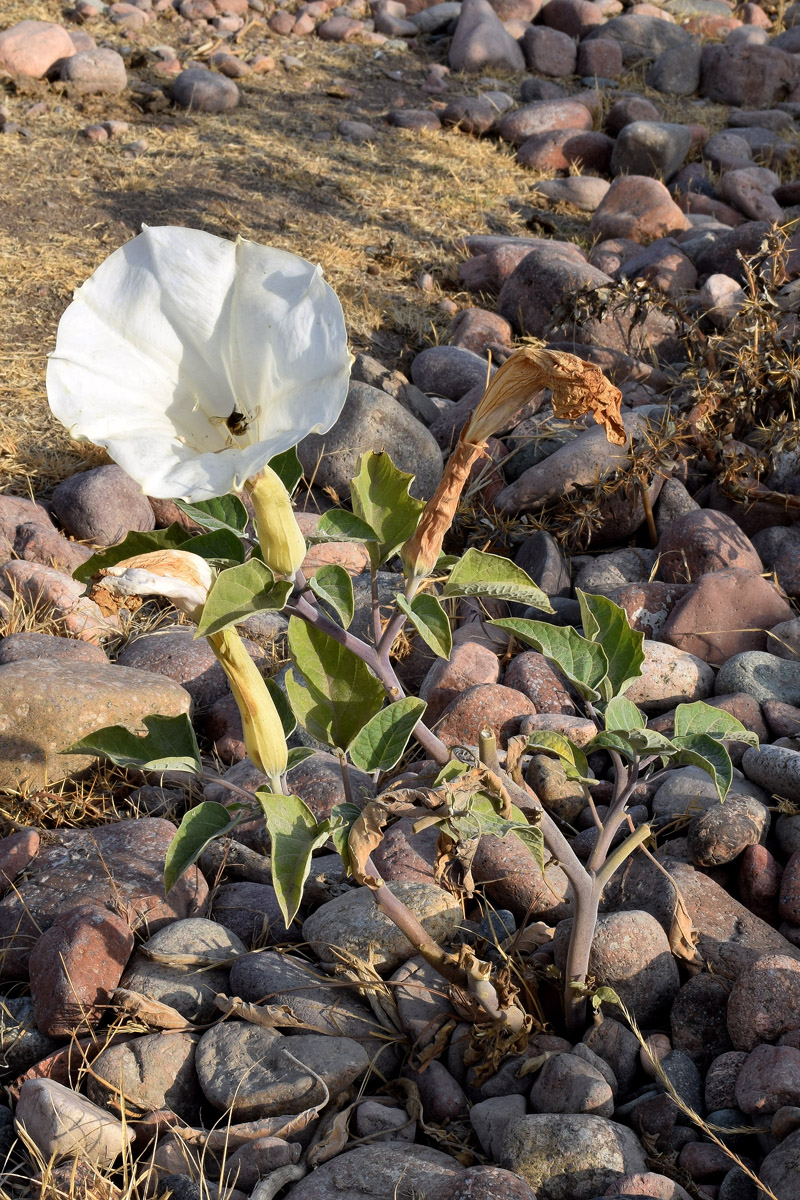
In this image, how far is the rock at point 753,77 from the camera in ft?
24.3

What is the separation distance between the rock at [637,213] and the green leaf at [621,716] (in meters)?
4.39

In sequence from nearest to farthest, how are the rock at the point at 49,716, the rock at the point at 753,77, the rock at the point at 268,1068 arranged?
1. the rock at the point at 268,1068
2. the rock at the point at 49,716
3. the rock at the point at 753,77

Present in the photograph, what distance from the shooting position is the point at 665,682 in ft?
8.70

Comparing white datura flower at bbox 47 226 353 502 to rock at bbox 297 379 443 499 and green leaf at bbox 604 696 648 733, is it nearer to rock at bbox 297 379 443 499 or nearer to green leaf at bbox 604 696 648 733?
green leaf at bbox 604 696 648 733

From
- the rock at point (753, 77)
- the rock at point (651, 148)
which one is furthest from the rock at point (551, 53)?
the rock at point (651, 148)

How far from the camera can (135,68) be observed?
6785mm

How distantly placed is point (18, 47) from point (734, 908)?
6.64 metres

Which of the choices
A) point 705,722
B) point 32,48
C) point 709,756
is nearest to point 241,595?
point 709,756

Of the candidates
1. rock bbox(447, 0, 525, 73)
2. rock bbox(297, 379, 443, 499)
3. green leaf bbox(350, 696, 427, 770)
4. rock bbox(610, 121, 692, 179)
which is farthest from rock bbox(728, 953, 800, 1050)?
rock bbox(447, 0, 525, 73)

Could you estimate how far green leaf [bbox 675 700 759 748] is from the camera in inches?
64.3

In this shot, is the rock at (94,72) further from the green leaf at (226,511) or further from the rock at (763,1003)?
the rock at (763,1003)

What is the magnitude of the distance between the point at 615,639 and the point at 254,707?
571 mm

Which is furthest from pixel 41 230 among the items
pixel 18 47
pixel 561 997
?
pixel 561 997

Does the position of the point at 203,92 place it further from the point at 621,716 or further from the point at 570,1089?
the point at 570,1089
